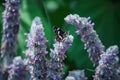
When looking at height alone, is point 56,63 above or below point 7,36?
below

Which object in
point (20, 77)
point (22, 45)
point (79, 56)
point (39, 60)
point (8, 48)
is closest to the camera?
point (39, 60)

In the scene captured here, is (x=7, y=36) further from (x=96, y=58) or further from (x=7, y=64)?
(x=96, y=58)

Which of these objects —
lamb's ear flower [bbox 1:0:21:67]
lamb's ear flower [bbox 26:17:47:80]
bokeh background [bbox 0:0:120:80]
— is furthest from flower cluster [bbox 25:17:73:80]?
bokeh background [bbox 0:0:120:80]

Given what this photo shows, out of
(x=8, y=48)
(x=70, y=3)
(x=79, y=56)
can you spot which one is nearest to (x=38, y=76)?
(x=8, y=48)

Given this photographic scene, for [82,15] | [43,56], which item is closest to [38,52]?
[43,56]

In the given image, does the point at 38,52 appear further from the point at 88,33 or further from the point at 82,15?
the point at 82,15

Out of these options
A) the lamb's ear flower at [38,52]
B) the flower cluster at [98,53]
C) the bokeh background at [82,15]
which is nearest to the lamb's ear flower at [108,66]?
the flower cluster at [98,53]

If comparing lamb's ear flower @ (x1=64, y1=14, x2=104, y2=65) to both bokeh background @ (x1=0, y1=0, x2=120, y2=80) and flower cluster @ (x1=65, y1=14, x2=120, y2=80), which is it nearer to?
flower cluster @ (x1=65, y1=14, x2=120, y2=80)

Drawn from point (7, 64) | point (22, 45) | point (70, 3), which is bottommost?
point (7, 64)
